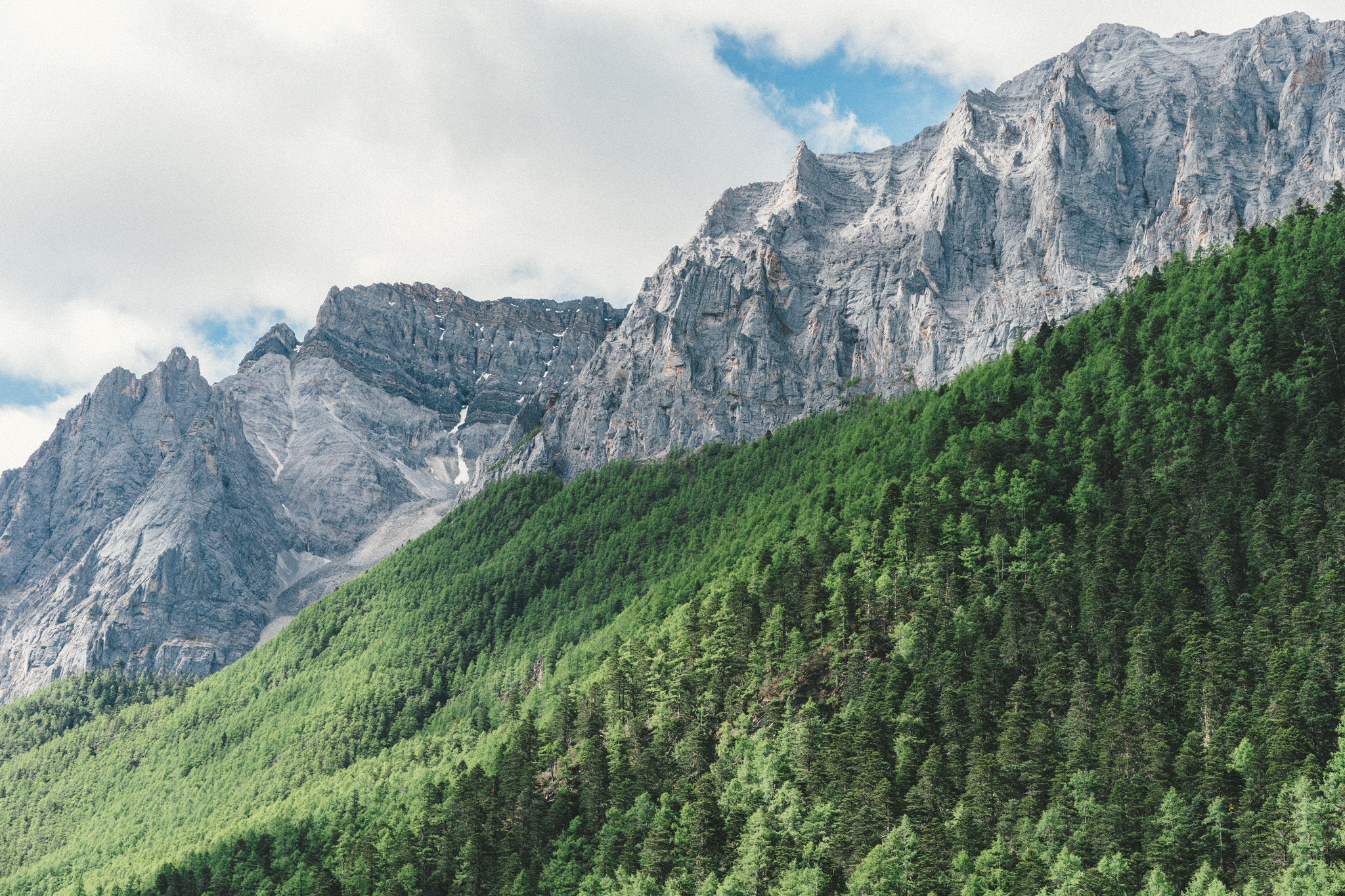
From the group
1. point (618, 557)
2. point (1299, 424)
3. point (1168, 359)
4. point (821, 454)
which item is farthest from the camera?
point (618, 557)

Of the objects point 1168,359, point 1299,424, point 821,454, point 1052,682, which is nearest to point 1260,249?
point 1168,359

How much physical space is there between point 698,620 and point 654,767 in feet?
81.0

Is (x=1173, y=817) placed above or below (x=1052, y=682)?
below

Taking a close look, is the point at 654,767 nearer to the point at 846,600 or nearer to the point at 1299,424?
the point at 846,600

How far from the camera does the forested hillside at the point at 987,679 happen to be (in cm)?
7281

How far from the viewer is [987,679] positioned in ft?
291

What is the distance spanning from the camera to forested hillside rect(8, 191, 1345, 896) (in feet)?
239

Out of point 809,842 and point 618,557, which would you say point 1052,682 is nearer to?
point 809,842

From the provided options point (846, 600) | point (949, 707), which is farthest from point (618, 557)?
point (949, 707)

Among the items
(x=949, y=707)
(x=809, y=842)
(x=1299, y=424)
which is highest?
(x=1299, y=424)

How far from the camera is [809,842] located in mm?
83188

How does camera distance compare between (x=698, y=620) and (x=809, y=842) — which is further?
(x=698, y=620)

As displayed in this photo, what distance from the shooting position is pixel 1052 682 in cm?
8562

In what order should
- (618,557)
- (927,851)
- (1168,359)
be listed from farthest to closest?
(618,557) < (1168,359) < (927,851)
